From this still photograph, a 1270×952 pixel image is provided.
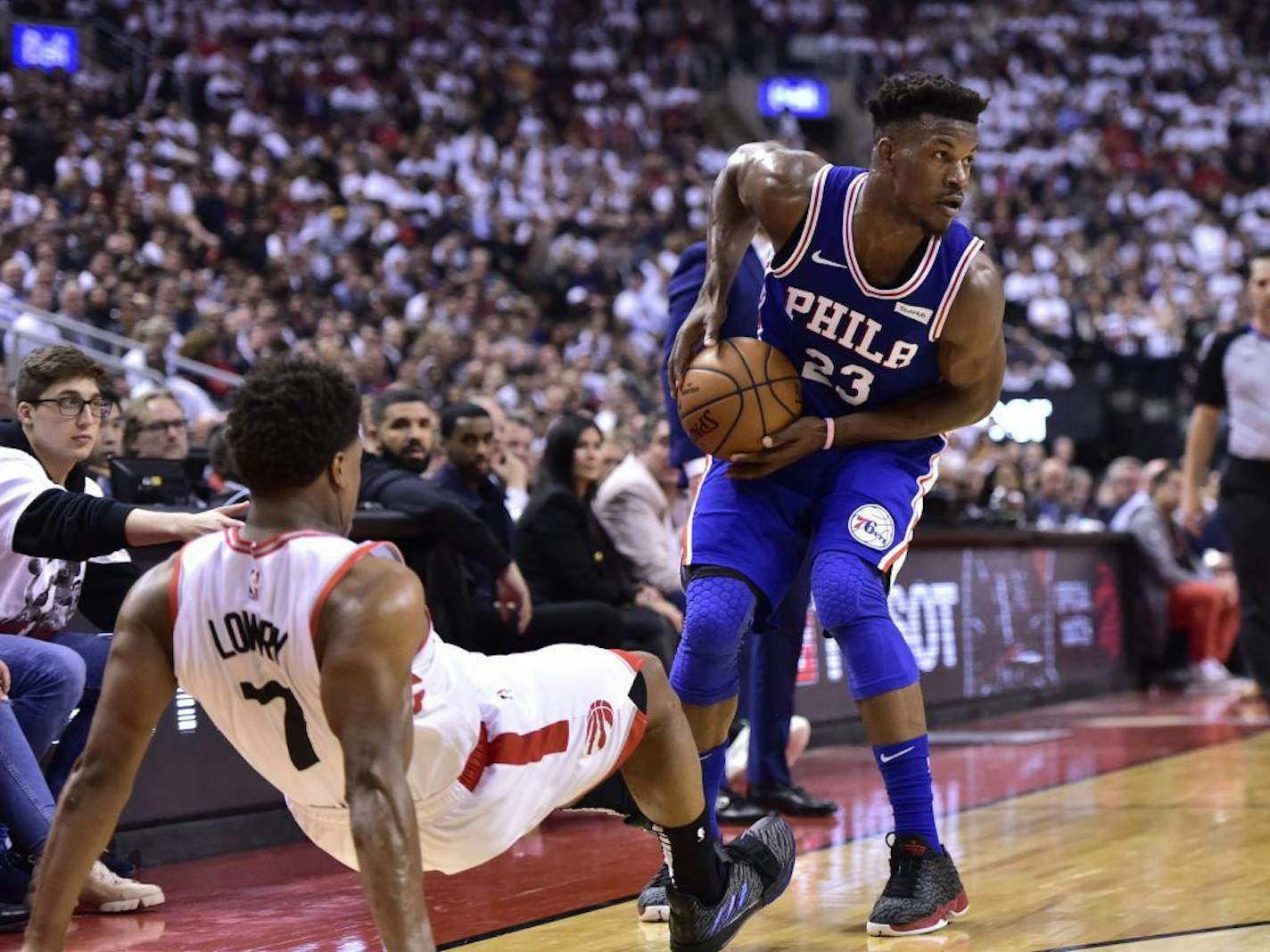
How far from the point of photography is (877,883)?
471 cm

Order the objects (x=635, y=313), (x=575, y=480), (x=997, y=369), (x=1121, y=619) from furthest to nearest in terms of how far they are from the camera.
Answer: (x=635, y=313)
(x=1121, y=619)
(x=575, y=480)
(x=997, y=369)

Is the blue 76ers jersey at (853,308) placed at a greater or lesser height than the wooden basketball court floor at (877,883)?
greater

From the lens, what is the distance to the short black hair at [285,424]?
2.76 m

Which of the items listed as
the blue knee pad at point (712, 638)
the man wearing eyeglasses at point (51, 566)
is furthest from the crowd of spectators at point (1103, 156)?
the man wearing eyeglasses at point (51, 566)

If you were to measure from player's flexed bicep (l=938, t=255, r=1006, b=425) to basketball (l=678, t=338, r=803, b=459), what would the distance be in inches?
16.2

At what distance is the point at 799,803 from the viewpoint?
6082 mm

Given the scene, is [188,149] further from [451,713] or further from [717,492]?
[451,713]

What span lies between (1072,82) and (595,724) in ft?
85.3

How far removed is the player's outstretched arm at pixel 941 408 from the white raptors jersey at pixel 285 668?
159cm

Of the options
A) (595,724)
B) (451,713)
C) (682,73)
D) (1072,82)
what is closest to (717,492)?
(595,724)

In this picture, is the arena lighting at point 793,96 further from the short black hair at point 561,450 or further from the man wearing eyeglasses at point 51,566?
the man wearing eyeglasses at point 51,566

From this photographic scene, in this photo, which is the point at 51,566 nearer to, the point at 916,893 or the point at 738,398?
the point at 738,398

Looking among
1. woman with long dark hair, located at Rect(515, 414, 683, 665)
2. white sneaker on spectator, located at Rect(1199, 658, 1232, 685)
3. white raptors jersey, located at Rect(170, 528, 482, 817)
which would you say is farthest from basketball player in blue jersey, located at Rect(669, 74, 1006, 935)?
white sneaker on spectator, located at Rect(1199, 658, 1232, 685)

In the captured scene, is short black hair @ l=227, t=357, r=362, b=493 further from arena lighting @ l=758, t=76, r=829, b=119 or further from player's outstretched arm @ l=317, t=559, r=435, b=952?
arena lighting @ l=758, t=76, r=829, b=119
